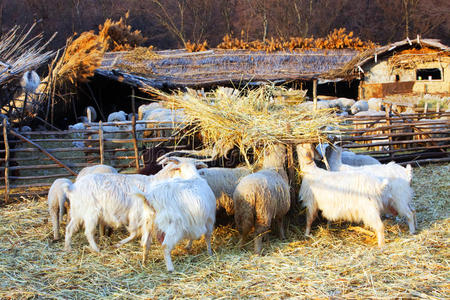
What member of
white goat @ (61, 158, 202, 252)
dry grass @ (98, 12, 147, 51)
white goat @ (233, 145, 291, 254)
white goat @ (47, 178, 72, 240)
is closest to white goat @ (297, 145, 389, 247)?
white goat @ (233, 145, 291, 254)

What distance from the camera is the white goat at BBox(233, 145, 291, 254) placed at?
477 centimetres

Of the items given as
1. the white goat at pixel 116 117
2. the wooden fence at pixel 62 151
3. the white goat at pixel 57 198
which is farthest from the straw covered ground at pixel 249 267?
the white goat at pixel 116 117

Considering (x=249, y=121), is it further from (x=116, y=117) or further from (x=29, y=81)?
(x=116, y=117)

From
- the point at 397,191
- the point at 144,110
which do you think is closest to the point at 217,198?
the point at 397,191

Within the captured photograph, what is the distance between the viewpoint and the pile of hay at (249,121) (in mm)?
5535

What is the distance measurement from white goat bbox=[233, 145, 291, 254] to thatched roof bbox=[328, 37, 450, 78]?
1454 cm

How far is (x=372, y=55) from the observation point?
63.7 feet

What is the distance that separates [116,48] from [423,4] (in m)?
27.1

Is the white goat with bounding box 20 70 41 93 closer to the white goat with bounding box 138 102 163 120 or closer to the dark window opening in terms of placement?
the white goat with bounding box 138 102 163 120

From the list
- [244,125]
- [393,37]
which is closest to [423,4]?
[393,37]

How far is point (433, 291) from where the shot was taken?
3562mm

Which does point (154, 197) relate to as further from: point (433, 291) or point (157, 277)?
point (433, 291)

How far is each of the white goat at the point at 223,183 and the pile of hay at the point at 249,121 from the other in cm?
39

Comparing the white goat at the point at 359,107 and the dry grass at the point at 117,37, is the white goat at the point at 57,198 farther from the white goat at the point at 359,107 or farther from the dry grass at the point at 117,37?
the dry grass at the point at 117,37
